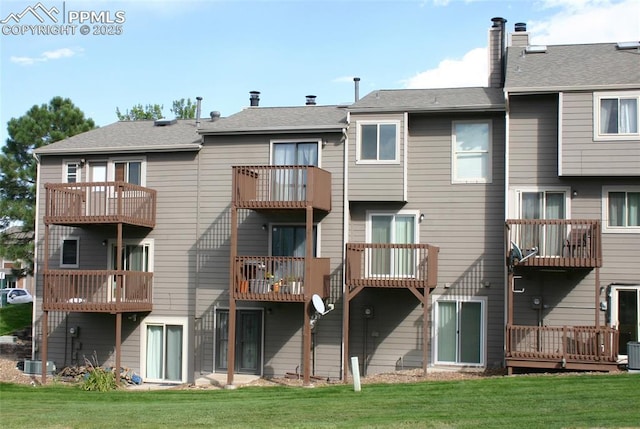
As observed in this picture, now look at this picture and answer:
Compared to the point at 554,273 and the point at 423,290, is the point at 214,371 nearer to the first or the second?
the point at 423,290

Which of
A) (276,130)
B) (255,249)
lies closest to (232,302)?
(255,249)

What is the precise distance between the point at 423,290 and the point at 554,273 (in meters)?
3.53

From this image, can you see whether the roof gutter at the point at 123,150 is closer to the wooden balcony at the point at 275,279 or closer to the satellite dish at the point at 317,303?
the wooden balcony at the point at 275,279

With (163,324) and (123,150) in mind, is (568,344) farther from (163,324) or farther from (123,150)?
(123,150)

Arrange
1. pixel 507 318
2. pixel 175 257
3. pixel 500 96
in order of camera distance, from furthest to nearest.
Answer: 1. pixel 175 257
2. pixel 500 96
3. pixel 507 318

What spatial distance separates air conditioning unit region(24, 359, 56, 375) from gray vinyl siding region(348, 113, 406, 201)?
34.9 ft

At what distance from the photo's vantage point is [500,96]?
22969mm

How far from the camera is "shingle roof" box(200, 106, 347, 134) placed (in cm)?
2351

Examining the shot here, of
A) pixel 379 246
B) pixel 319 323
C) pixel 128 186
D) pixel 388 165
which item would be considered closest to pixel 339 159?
pixel 388 165

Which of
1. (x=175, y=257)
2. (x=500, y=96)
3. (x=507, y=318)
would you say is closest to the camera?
(x=507, y=318)

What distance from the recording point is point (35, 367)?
82.2 feet

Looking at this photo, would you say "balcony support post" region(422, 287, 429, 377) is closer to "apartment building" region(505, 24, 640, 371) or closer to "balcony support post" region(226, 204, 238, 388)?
"apartment building" region(505, 24, 640, 371)

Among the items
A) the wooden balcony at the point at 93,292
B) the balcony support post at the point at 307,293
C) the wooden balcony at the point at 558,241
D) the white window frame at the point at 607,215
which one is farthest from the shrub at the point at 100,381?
the white window frame at the point at 607,215

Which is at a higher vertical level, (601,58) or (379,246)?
(601,58)
